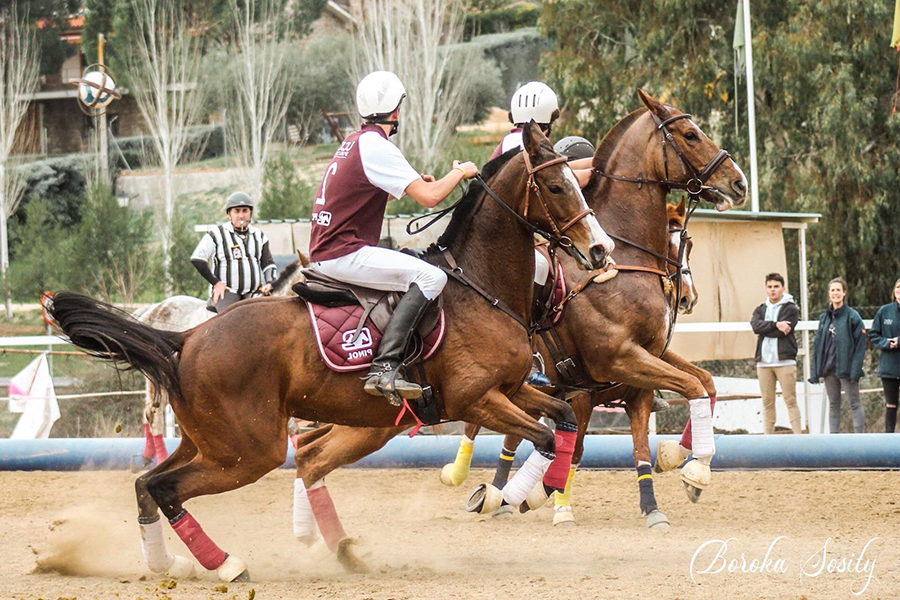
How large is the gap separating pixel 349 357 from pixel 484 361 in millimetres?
722

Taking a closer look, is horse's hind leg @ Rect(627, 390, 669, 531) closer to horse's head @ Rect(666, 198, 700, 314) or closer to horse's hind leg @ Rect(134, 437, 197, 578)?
horse's head @ Rect(666, 198, 700, 314)

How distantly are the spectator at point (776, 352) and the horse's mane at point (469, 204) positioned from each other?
21.8ft

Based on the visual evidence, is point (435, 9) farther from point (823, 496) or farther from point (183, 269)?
point (823, 496)

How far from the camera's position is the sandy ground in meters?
5.80

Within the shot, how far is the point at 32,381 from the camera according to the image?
12.8 m

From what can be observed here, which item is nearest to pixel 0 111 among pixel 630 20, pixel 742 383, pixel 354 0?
pixel 354 0

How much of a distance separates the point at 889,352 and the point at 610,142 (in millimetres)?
5792

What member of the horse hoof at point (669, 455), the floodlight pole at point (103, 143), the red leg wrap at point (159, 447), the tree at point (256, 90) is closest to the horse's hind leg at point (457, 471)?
the horse hoof at point (669, 455)

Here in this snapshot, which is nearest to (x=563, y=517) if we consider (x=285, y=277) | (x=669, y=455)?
(x=669, y=455)

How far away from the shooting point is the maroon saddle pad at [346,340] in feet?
19.5

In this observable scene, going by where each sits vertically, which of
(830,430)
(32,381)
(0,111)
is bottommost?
(830,430)

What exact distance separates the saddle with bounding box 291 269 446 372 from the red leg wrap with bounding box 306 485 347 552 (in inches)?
52.3

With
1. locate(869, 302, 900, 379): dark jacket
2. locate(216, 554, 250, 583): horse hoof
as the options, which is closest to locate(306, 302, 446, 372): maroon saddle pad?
locate(216, 554, 250, 583): horse hoof

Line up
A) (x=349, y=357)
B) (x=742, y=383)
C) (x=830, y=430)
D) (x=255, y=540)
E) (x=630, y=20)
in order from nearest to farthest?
(x=349, y=357) → (x=255, y=540) → (x=830, y=430) → (x=742, y=383) → (x=630, y=20)
